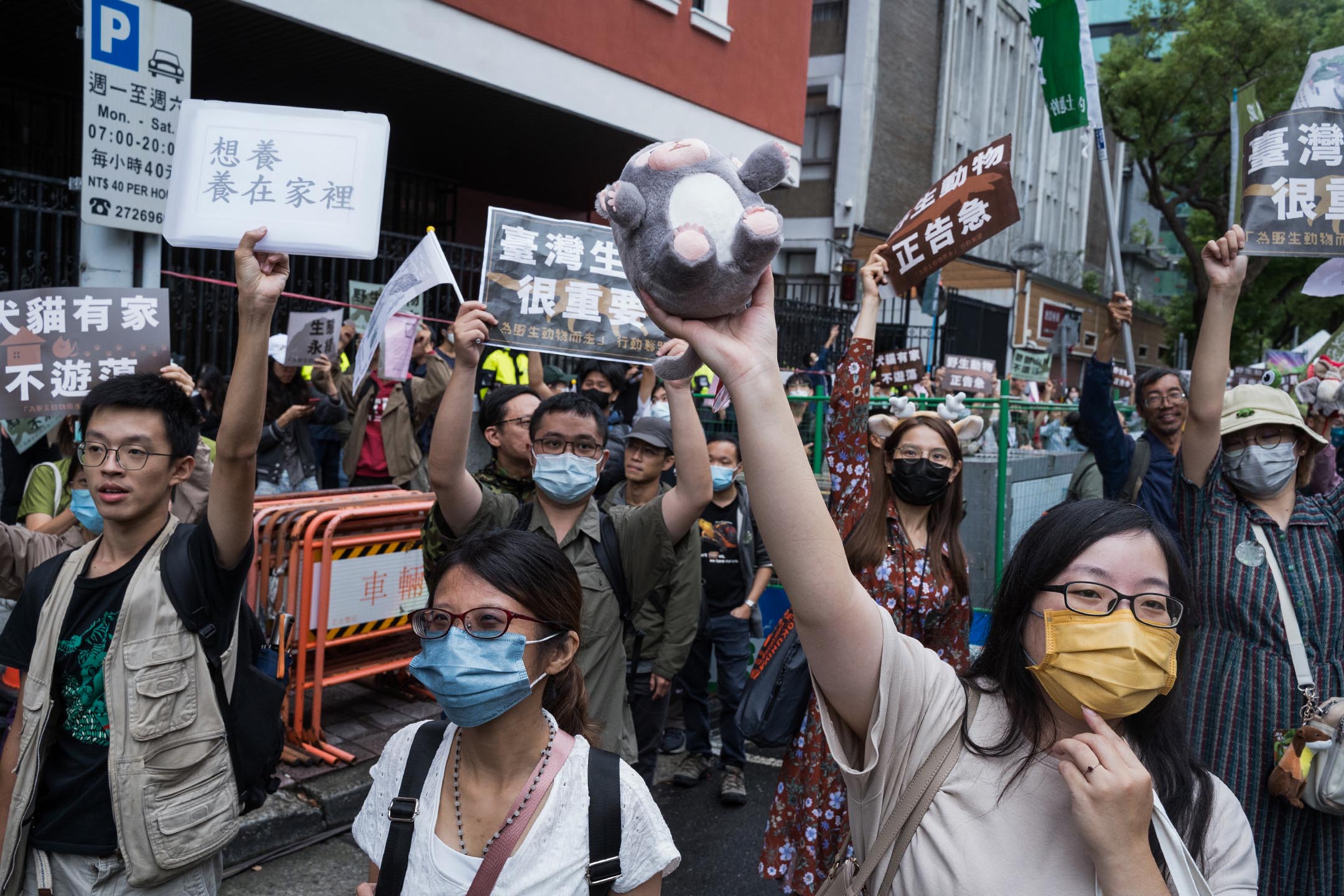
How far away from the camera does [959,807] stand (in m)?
1.55

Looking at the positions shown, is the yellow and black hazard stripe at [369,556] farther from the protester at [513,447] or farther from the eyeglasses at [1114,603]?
the eyeglasses at [1114,603]

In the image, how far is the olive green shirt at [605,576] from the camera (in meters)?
3.32

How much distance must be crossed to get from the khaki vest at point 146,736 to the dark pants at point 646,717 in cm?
231

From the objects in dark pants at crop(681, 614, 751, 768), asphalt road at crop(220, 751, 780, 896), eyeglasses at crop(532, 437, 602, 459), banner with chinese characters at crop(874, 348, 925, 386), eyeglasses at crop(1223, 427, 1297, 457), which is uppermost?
banner with chinese characters at crop(874, 348, 925, 386)

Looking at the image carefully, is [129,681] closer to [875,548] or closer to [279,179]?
[279,179]

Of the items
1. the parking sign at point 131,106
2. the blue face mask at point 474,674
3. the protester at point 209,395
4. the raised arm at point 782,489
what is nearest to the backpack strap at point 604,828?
the blue face mask at point 474,674

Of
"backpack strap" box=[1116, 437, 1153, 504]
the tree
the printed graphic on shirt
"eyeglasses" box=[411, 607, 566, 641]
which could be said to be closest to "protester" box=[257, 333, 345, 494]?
the printed graphic on shirt

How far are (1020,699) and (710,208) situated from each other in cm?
96

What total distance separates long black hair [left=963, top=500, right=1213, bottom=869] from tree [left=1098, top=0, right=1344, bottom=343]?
18031mm

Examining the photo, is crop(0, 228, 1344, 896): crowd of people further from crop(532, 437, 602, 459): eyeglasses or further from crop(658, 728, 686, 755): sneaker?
crop(658, 728, 686, 755): sneaker

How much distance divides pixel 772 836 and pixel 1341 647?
1890 mm

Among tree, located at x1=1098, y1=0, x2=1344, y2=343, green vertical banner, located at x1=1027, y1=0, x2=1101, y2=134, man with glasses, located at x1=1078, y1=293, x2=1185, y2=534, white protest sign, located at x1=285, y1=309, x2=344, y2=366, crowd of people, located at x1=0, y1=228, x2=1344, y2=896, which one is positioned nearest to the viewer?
crowd of people, located at x1=0, y1=228, x2=1344, y2=896

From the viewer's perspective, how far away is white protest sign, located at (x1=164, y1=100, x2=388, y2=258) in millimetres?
2943

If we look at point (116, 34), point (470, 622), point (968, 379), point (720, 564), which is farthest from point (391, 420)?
point (968, 379)
